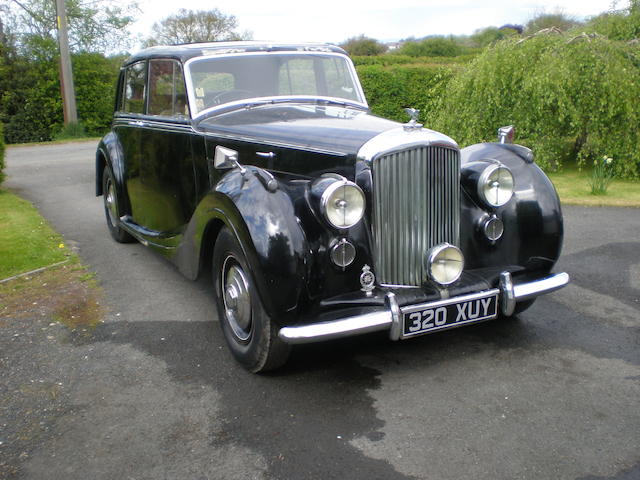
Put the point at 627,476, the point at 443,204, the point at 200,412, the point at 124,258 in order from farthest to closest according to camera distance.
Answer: the point at 124,258
the point at 443,204
the point at 200,412
the point at 627,476

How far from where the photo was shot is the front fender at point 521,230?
3.77m

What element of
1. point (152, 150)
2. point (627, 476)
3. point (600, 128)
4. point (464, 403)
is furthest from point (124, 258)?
point (600, 128)

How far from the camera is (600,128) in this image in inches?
346

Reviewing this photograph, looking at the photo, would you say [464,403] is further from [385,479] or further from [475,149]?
[475,149]

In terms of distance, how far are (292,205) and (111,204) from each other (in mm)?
3830

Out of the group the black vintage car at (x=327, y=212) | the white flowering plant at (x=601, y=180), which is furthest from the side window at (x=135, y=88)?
the white flowering plant at (x=601, y=180)

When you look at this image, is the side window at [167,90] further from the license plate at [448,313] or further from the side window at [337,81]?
the license plate at [448,313]

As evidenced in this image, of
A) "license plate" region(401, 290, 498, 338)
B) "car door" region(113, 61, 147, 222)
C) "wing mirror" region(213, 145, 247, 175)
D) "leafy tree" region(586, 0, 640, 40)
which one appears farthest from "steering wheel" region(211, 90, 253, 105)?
"leafy tree" region(586, 0, 640, 40)

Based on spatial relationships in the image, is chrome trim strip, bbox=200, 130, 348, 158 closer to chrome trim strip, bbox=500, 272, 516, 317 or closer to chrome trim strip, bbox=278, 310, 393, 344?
chrome trim strip, bbox=278, 310, 393, 344

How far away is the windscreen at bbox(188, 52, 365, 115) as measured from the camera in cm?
463

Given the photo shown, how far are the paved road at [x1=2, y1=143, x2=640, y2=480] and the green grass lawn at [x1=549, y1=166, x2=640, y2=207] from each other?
132 inches

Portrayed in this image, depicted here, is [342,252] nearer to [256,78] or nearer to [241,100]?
[241,100]

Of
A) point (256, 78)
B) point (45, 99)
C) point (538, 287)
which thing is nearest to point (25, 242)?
point (256, 78)

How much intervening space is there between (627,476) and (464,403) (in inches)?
32.8
